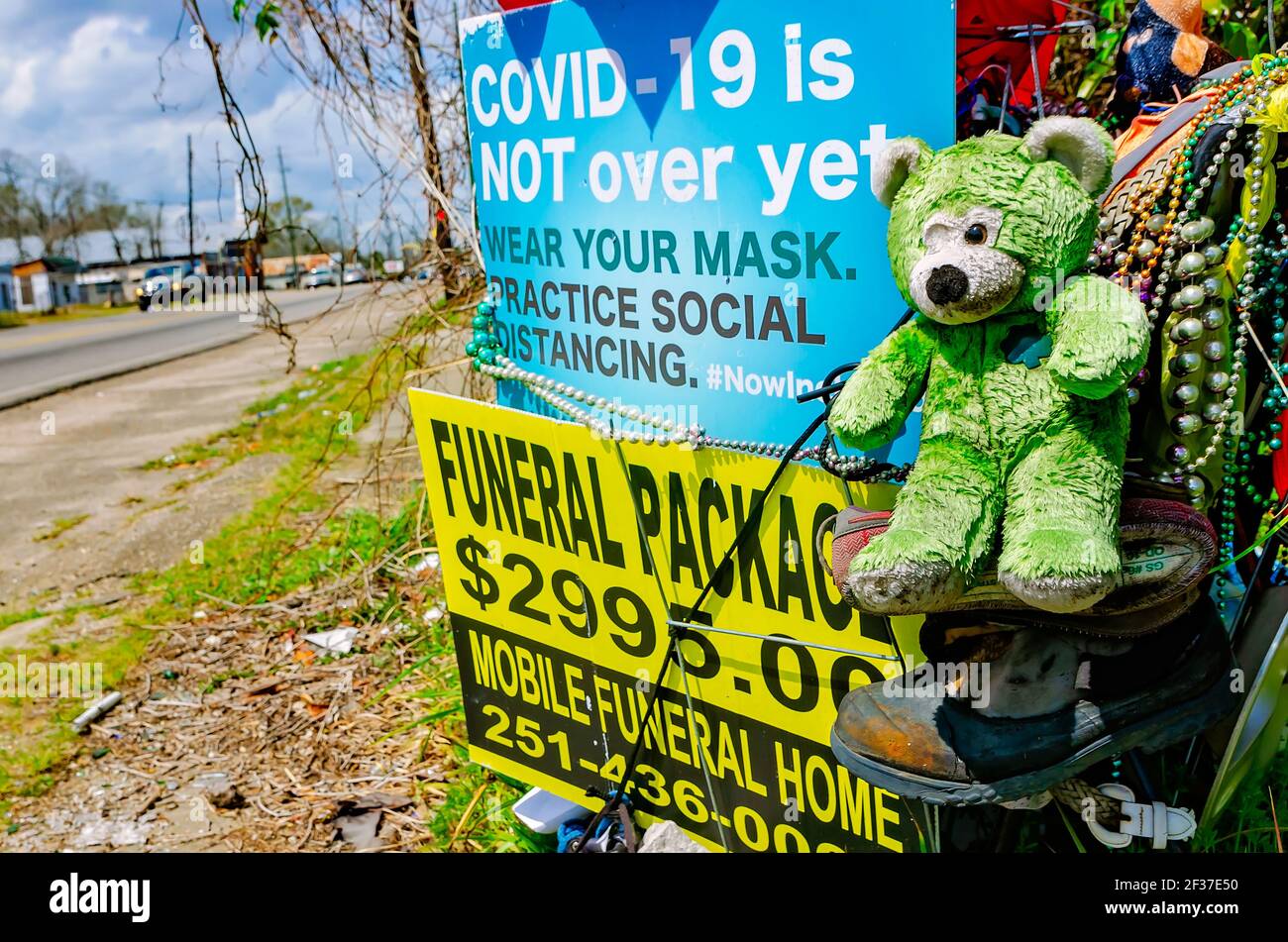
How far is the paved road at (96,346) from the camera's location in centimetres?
1283

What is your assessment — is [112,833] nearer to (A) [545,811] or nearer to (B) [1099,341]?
(A) [545,811]

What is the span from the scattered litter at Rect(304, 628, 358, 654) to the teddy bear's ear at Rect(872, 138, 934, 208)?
10.2 ft

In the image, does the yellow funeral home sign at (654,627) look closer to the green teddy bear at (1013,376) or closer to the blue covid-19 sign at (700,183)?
the blue covid-19 sign at (700,183)

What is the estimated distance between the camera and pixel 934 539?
1518mm

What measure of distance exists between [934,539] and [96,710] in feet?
11.3

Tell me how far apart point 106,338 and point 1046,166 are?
2068 centimetres

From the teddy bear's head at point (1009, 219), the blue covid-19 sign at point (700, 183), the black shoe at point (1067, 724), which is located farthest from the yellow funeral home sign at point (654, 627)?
the teddy bear's head at point (1009, 219)

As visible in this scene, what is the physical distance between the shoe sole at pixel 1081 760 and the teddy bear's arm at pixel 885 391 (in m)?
0.58

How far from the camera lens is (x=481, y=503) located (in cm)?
275

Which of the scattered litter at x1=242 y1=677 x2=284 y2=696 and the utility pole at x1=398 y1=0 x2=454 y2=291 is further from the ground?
the utility pole at x1=398 y1=0 x2=454 y2=291

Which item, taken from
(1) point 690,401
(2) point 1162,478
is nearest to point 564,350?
(1) point 690,401

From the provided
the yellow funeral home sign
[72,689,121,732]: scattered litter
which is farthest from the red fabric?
[72,689,121,732]: scattered litter

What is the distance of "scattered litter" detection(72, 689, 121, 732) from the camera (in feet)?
12.3

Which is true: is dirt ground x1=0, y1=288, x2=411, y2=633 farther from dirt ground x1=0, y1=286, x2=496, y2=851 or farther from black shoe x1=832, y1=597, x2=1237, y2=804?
black shoe x1=832, y1=597, x2=1237, y2=804
